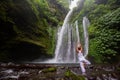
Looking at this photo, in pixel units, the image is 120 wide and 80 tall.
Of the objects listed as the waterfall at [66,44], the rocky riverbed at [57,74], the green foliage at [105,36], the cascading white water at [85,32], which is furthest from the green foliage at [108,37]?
the rocky riverbed at [57,74]

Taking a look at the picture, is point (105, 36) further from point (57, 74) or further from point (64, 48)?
point (57, 74)

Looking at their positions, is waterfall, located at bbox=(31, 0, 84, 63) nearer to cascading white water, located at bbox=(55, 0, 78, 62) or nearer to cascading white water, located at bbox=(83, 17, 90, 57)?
cascading white water, located at bbox=(55, 0, 78, 62)

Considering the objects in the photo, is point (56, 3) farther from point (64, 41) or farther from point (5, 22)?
point (5, 22)

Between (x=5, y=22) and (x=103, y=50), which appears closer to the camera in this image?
(x=5, y=22)

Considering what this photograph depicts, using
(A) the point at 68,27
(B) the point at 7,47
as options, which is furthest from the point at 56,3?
(B) the point at 7,47

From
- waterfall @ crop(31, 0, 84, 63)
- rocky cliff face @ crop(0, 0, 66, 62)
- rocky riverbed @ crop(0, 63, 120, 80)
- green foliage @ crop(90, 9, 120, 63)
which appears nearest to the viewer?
rocky riverbed @ crop(0, 63, 120, 80)

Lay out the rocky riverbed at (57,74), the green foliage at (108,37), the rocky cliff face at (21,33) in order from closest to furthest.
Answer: the rocky riverbed at (57,74), the rocky cliff face at (21,33), the green foliage at (108,37)

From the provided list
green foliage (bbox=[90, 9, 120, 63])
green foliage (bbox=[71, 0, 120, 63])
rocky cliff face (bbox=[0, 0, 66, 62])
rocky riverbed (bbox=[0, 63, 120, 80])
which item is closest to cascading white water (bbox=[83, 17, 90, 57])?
green foliage (bbox=[71, 0, 120, 63])

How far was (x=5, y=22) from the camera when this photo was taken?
12.7 metres

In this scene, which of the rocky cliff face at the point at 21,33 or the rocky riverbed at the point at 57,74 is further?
the rocky cliff face at the point at 21,33

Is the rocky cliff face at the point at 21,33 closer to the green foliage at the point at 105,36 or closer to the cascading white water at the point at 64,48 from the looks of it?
the cascading white water at the point at 64,48

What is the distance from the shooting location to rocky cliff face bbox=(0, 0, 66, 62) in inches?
507

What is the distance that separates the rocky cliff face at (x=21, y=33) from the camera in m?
12.9

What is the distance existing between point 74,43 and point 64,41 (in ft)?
3.67
